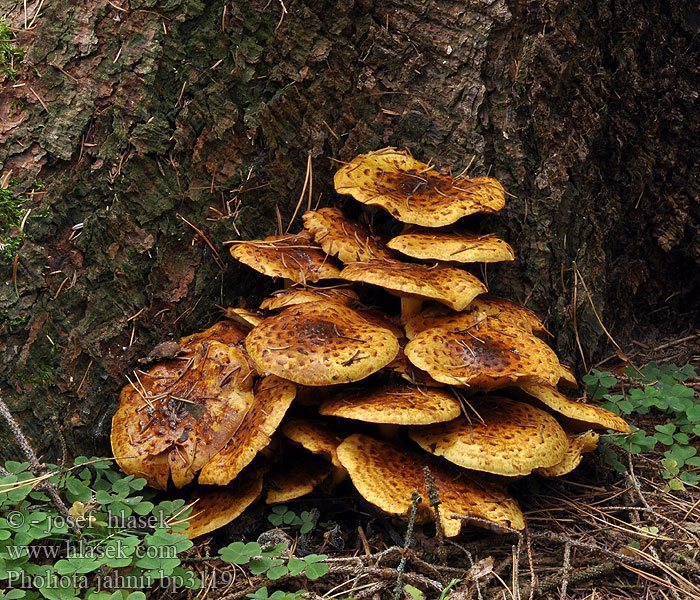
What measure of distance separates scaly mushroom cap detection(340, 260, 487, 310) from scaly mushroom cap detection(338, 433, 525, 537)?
33.4 inches

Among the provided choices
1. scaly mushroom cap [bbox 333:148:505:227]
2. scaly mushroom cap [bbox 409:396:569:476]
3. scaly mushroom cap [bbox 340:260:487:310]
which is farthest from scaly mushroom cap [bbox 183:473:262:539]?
scaly mushroom cap [bbox 333:148:505:227]

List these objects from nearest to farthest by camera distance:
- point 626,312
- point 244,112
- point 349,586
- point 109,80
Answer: point 349,586 → point 109,80 → point 244,112 → point 626,312

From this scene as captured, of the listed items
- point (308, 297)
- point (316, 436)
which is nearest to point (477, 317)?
point (308, 297)

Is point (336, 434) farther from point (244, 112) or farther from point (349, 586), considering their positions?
point (244, 112)

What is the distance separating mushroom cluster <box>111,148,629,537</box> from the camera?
11.5ft

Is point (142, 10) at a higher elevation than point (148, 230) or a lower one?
higher

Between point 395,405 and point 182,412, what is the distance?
1.25 m

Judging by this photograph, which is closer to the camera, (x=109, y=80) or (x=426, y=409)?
(x=426, y=409)

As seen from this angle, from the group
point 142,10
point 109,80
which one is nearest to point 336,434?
point 109,80

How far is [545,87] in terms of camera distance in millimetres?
4480

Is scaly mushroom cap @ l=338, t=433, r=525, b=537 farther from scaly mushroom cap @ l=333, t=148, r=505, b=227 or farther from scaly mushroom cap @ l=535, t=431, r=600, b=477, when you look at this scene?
scaly mushroom cap @ l=333, t=148, r=505, b=227

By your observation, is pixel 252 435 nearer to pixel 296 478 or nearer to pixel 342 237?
pixel 296 478

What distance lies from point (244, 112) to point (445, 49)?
1366 mm

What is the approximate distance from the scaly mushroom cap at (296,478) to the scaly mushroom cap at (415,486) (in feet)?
1.20
